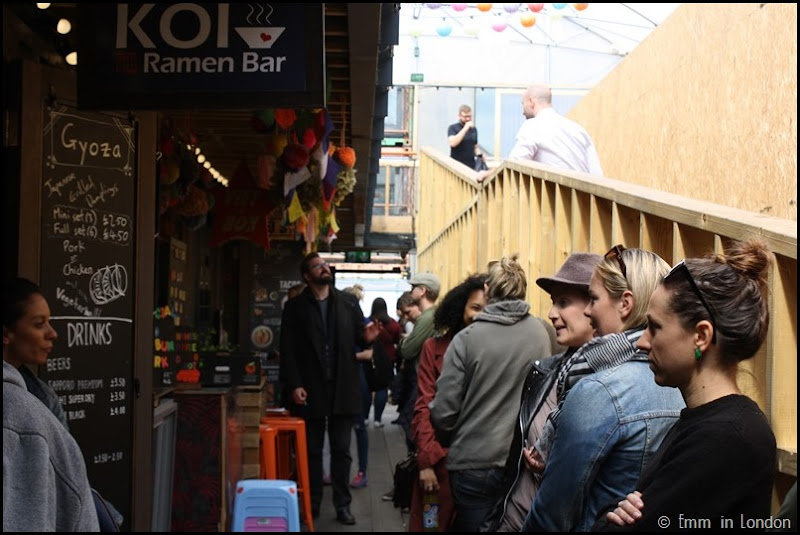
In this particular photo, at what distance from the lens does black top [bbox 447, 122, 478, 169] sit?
16031 mm

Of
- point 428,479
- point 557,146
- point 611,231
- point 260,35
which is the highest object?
point 260,35

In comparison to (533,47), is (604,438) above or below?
below

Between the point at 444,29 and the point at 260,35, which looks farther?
the point at 444,29

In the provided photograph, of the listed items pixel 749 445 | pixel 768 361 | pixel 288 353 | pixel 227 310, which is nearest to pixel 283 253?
pixel 227 310

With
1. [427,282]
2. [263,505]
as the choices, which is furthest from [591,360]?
[427,282]

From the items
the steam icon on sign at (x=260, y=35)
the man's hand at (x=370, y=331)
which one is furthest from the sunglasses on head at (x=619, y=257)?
the man's hand at (x=370, y=331)

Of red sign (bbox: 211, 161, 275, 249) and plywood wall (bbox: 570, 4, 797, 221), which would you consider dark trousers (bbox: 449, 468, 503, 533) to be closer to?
plywood wall (bbox: 570, 4, 797, 221)

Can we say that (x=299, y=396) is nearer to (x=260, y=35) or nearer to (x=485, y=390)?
(x=485, y=390)

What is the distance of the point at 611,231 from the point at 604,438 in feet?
8.35

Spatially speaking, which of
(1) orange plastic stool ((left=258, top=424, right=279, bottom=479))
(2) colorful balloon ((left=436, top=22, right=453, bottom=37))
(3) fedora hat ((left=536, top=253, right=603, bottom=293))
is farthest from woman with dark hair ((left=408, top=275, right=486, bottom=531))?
(2) colorful balloon ((left=436, top=22, right=453, bottom=37))

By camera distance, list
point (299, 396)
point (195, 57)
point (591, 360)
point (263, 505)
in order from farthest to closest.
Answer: point (299, 396) → point (263, 505) → point (195, 57) → point (591, 360)

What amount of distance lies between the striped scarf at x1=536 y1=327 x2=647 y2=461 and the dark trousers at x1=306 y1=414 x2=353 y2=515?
4.96m

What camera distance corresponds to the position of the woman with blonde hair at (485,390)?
5.23 m

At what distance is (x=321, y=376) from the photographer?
859 centimetres
